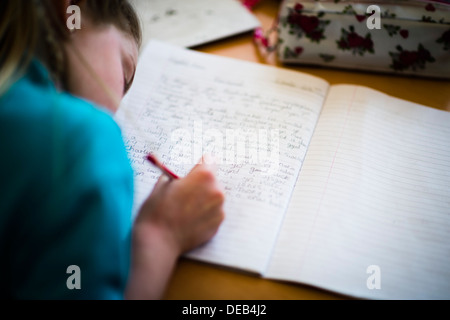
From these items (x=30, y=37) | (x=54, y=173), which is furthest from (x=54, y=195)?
(x=30, y=37)

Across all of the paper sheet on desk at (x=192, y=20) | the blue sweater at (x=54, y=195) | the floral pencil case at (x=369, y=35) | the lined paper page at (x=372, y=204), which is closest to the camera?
the blue sweater at (x=54, y=195)

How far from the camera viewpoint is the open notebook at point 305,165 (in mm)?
509

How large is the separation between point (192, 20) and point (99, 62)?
1.20 ft

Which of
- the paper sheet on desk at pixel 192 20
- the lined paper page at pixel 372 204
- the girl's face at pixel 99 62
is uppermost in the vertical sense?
the paper sheet on desk at pixel 192 20

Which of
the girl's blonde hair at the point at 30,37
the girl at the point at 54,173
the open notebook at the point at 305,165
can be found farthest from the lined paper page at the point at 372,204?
the girl's blonde hair at the point at 30,37

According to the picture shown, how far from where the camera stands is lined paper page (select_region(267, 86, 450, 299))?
0.50 m

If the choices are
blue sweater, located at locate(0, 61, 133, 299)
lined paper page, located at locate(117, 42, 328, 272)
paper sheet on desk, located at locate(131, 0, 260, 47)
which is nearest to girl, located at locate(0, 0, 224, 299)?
blue sweater, located at locate(0, 61, 133, 299)

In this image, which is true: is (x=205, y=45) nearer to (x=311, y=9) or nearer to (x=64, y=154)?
(x=311, y=9)

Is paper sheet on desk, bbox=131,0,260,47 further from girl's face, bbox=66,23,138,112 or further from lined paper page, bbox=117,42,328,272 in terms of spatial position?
girl's face, bbox=66,23,138,112

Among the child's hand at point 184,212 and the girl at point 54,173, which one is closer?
Answer: the girl at point 54,173

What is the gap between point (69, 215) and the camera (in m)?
0.39

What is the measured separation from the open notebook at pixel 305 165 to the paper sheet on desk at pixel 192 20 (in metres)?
0.05

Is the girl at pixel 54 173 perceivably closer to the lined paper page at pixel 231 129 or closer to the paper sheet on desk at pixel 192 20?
the lined paper page at pixel 231 129

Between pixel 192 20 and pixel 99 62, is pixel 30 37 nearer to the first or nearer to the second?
pixel 99 62
